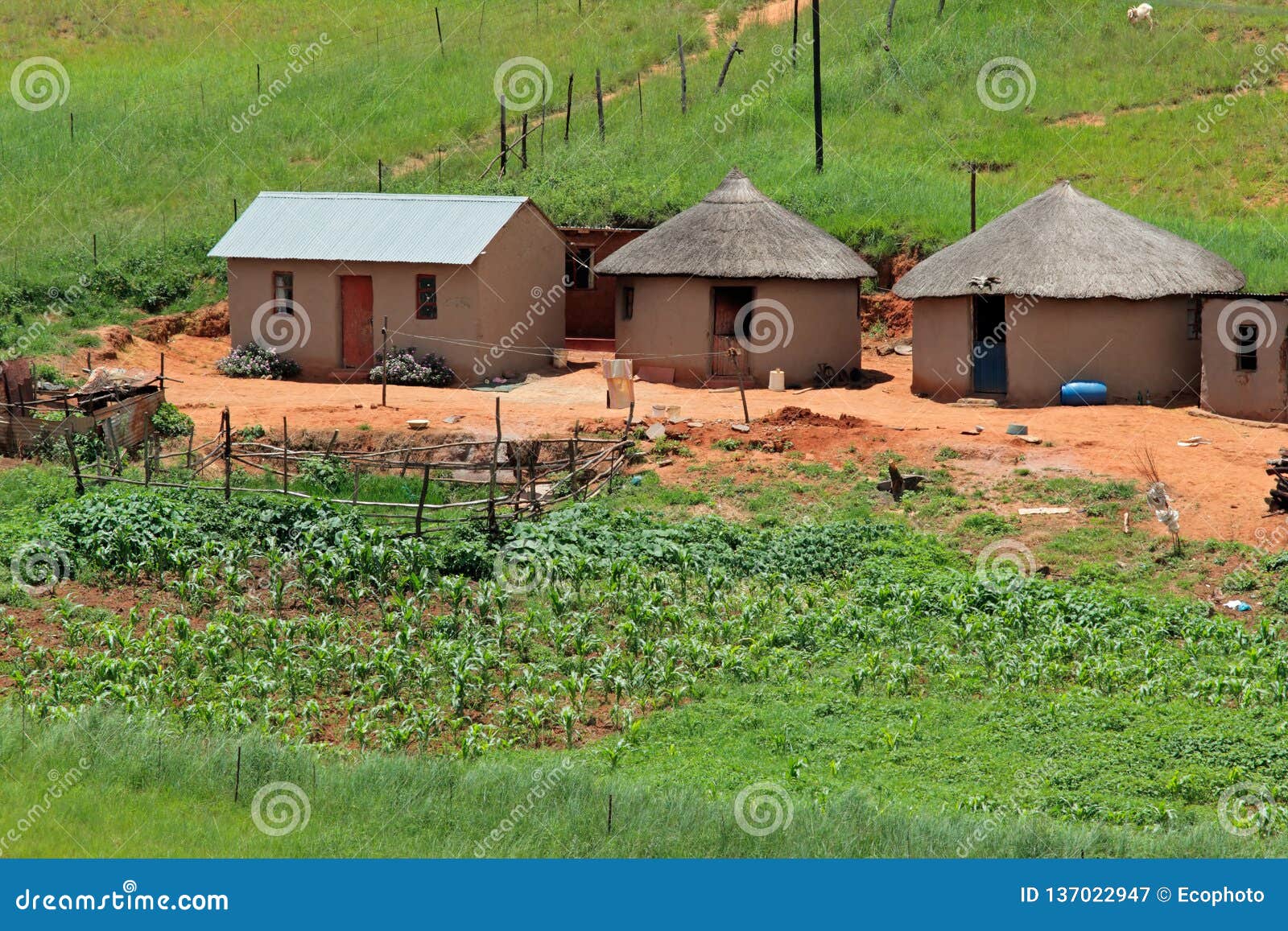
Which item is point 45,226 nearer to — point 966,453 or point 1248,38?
point 966,453

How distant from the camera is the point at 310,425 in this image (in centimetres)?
2169

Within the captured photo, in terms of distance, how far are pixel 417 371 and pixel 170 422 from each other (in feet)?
18.4

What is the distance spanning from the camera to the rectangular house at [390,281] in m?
26.4

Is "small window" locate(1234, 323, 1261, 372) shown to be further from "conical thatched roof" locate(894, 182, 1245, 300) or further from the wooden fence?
the wooden fence

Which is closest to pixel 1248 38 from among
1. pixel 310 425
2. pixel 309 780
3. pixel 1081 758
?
pixel 310 425

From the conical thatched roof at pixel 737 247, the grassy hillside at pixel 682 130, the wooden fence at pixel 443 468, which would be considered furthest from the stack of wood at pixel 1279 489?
the grassy hillside at pixel 682 130

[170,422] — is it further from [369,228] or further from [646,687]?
[646,687]

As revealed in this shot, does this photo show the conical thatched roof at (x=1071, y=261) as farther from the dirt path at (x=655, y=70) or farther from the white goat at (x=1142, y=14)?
the white goat at (x=1142, y=14)

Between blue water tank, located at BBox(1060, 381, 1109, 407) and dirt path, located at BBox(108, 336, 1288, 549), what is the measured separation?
38 cm

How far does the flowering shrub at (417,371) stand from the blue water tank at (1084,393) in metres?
10.3

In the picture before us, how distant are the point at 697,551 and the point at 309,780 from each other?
6823 mm

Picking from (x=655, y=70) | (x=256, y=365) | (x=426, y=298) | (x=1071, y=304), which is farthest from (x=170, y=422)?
(x=655, y=70)

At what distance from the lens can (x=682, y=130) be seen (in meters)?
38.3

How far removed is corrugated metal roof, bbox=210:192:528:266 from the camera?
2653 centimetres
